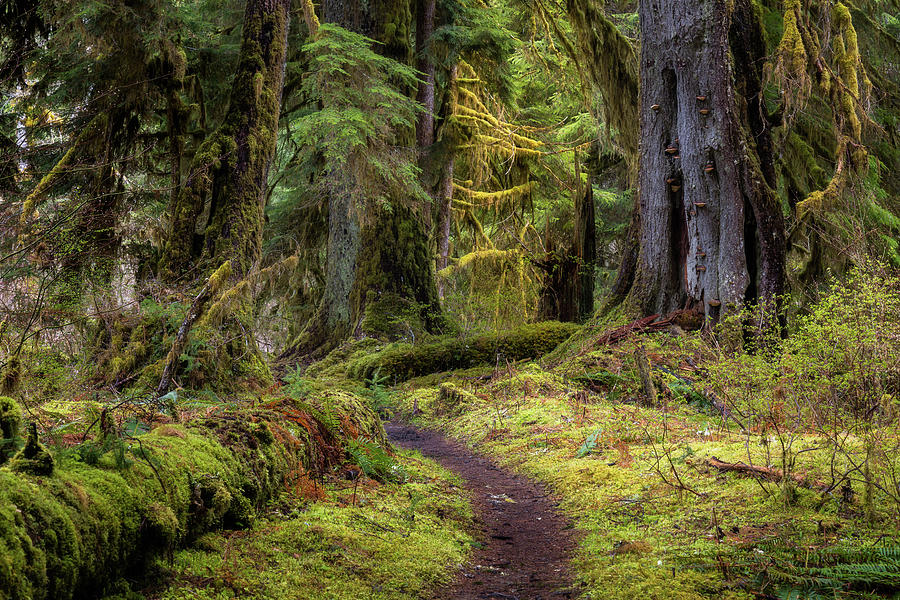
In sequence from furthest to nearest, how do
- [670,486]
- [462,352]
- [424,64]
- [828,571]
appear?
[424,64] < [462,352] < [670,486] < [828,571]

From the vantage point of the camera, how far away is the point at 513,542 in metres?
3.81

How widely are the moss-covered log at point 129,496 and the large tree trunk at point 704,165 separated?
20.9 ft

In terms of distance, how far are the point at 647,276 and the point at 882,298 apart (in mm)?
4912

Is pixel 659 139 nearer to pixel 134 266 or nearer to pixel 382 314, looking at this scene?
pixel 382 314

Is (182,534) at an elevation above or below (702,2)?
below

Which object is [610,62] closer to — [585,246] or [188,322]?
[585,246]

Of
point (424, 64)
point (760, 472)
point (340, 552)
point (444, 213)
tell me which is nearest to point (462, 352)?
point (444, 213)

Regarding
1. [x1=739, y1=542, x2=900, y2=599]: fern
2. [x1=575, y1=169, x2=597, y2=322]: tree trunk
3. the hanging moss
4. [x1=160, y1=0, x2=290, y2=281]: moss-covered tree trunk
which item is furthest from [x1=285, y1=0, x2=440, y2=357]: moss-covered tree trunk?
[x1=739, y1=542, x2=900, y2=599]: fern

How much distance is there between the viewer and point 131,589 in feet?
6.82

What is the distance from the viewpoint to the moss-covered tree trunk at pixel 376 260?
12695mm

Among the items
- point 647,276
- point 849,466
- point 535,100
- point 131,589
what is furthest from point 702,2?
point 535,100

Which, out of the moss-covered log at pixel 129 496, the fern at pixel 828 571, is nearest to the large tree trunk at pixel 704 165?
the fern at pixel 828 571

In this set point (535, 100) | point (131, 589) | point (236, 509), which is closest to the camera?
point (131, 589)

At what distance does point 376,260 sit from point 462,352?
2.93m
